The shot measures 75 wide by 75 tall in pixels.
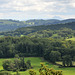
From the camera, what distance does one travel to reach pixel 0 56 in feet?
411

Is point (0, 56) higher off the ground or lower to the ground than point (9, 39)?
lower

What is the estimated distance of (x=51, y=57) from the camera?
107 m

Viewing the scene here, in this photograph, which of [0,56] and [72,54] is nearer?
[72,54]

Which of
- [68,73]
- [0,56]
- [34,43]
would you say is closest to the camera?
[68,73]

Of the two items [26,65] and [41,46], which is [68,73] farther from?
[41,46]

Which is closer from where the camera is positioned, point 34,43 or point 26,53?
point 26,53

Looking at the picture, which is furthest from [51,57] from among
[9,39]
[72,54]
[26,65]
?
[9,39]

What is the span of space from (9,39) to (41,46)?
136 feet

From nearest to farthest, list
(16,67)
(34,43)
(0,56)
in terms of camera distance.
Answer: (16,67)
(0,56)
(34,43)

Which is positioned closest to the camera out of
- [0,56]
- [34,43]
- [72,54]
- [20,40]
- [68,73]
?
[68,73]

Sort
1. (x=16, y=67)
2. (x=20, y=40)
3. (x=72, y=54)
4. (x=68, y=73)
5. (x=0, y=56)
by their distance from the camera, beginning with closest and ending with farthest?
(x=68, y=73) → (x=16, y=67) → (x=72, y=54) → (x=0, y=56) → (x=20, y=40)

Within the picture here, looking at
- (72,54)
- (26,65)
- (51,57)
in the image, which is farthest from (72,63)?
(26,65)

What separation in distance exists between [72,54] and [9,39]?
75430 millimetres

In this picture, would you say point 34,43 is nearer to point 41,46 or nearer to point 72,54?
point 41,46
